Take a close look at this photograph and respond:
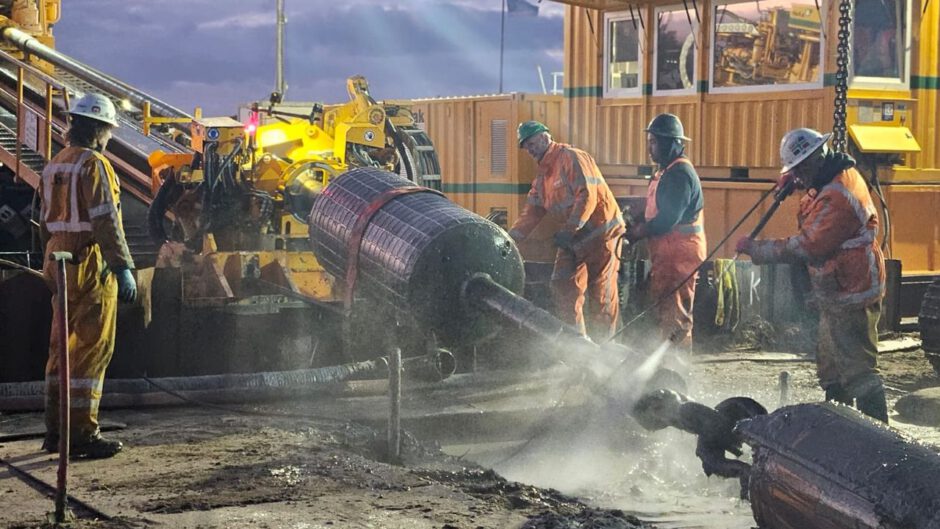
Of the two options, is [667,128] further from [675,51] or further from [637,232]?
[675,51]

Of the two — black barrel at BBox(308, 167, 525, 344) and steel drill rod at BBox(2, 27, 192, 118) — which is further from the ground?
steel drill rod at BBox(2, 27, 192, 118)

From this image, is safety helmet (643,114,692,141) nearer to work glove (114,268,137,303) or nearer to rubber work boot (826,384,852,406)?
rubber work boot (826,384,852,406)

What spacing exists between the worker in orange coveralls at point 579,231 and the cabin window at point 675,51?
586cm

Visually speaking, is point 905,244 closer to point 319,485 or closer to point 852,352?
point 852,352

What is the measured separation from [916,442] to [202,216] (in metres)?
6.53

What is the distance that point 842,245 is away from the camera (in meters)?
6.95

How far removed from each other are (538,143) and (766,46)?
556cm

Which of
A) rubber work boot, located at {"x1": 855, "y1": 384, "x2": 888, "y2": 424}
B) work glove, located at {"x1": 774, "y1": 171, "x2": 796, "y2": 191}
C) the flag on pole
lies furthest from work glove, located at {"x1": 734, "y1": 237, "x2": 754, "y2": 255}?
the flag on pole

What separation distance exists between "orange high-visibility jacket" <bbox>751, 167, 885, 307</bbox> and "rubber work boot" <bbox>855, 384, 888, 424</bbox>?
52cm

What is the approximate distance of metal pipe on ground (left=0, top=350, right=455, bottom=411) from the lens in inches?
294

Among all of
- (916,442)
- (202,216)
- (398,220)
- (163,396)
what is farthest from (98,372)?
(916,442)

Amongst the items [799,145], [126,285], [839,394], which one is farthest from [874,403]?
[126,285]

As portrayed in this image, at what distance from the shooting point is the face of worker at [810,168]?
7.04m

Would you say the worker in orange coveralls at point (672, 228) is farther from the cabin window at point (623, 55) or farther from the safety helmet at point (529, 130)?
the cabin window at point (623, 55)
